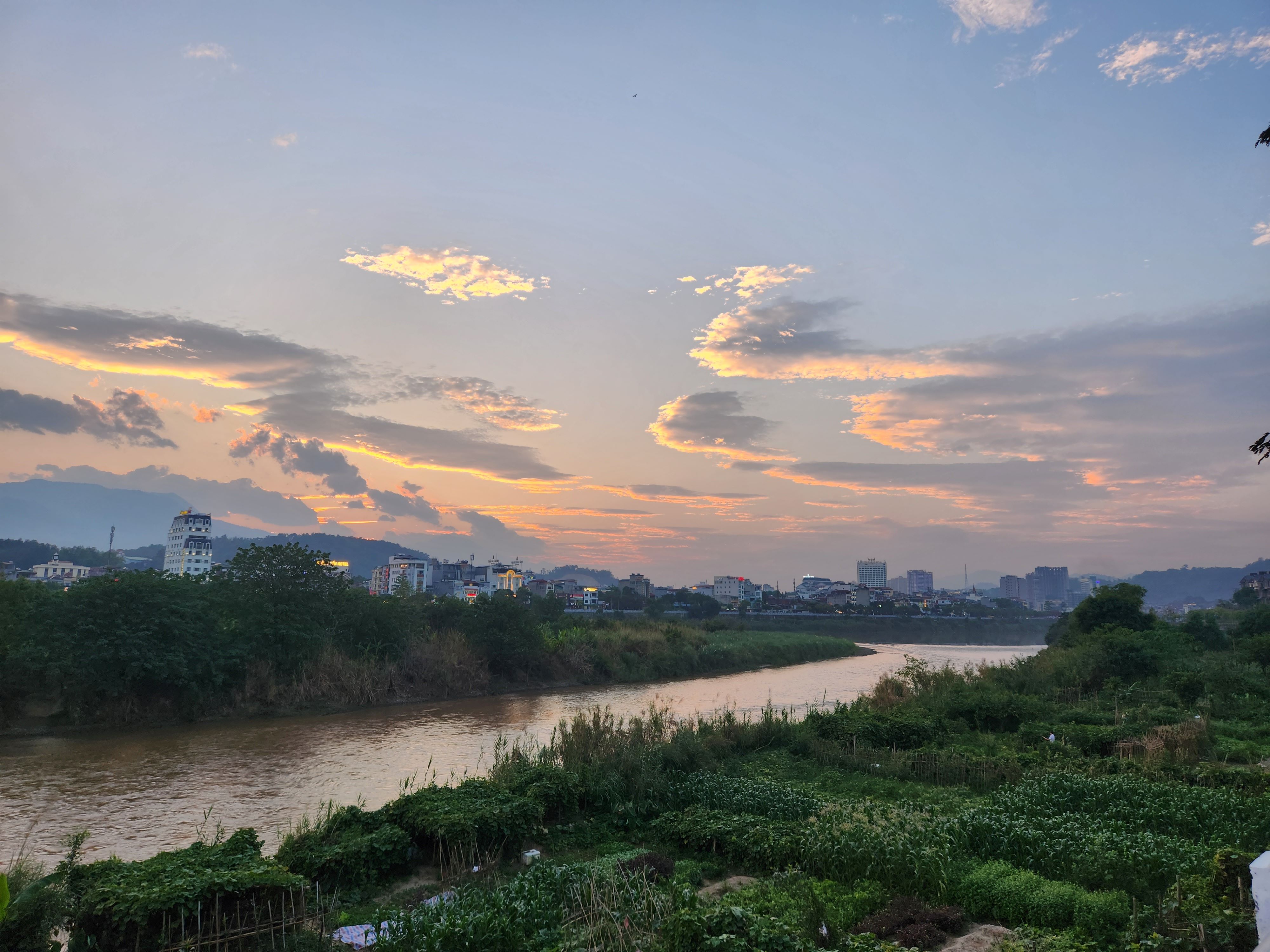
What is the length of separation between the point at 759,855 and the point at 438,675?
29.2 meters

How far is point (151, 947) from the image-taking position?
24.0 ft

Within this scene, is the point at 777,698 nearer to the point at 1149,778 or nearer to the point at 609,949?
the point at 1149,778

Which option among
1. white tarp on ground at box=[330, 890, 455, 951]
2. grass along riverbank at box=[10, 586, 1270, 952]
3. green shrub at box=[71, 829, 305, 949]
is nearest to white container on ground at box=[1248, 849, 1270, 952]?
grass along riverbank at box=[10, 586, 1270, 952]

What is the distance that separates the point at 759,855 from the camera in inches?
419

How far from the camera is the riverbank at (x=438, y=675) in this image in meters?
26.5

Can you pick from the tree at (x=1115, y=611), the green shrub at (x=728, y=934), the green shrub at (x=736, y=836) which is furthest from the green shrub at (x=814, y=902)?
the tree at (x=1115, y=611)

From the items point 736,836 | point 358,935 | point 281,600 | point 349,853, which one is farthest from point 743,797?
point 281,600

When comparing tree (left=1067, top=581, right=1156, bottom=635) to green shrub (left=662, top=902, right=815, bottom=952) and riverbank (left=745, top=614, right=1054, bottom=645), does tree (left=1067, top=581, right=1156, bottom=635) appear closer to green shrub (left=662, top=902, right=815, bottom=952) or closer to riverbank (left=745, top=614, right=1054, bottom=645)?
green shrub (left=662, top=902, right=815, bottom=952)

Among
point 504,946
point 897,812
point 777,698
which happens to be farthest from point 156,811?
point 777,698

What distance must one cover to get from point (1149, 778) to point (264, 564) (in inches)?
1262

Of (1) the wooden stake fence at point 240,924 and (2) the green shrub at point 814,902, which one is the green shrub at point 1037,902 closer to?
(2) the green shrub at point 814,902

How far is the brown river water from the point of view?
15.3 meters

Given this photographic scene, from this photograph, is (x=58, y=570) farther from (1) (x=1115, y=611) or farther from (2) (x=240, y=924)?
(1) (x=1115, y=611)

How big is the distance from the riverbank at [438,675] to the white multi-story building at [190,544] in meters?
87.1
